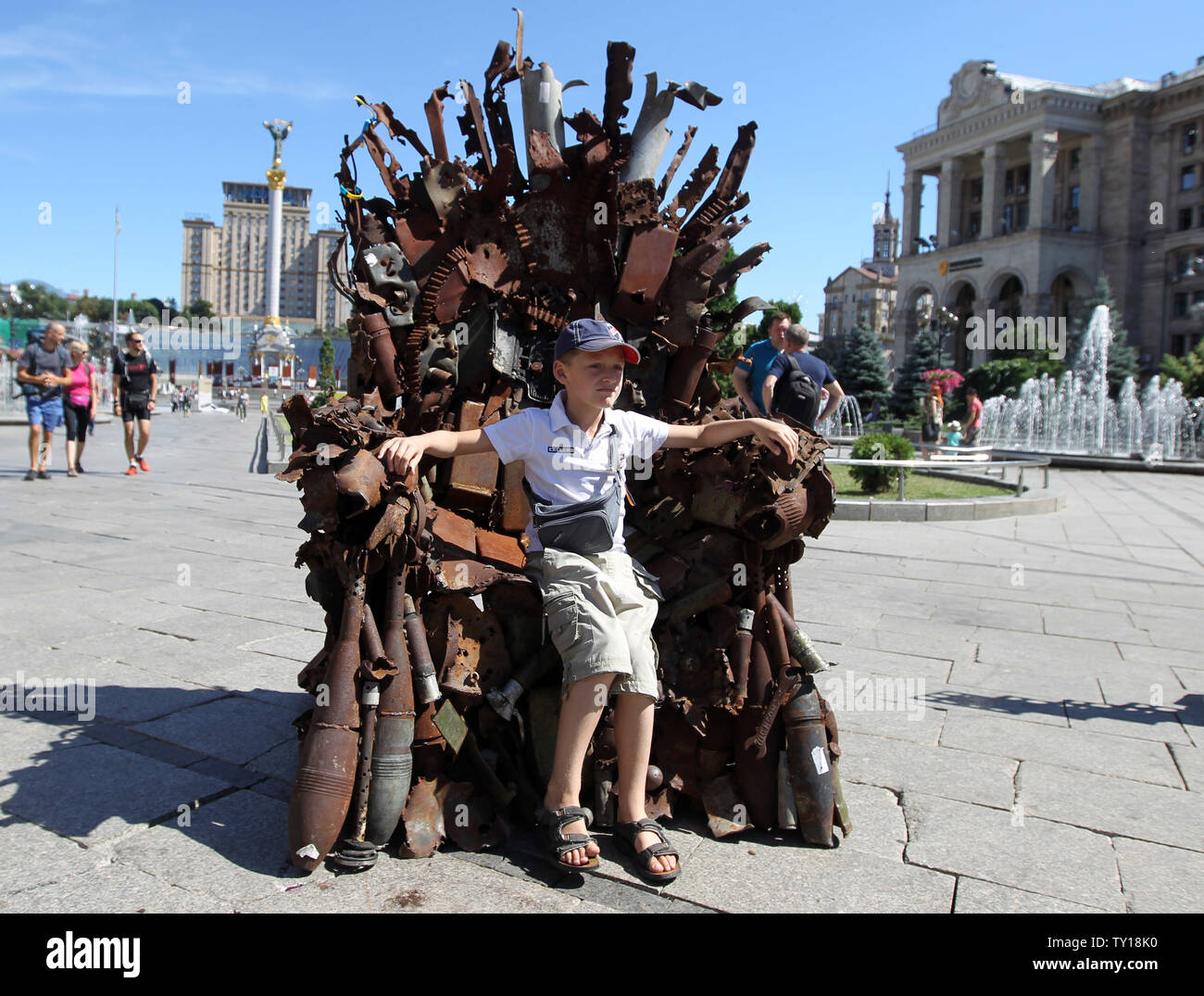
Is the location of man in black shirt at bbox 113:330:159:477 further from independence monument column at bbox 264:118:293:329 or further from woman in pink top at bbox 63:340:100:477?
independence monument column at bbox 264:118:293:329

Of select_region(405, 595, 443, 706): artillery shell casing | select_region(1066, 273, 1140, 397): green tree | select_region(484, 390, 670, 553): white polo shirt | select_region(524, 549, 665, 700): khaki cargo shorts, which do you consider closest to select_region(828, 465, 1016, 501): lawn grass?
select_region(484, 390, 670, 553): white polo shirt

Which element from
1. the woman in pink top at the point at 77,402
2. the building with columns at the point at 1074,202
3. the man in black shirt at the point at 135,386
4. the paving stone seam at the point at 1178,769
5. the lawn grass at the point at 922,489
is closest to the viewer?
the paving stone seam at the point at 1178,769

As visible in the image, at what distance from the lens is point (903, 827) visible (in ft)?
9.30

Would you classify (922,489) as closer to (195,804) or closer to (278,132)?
(195,804)

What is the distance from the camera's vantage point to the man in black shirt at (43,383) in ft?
34.3

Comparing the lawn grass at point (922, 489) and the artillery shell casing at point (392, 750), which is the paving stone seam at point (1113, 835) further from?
the lawn grass at point (922, 489)

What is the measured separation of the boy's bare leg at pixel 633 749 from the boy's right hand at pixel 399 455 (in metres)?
0.89

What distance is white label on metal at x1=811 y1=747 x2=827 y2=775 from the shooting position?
270cm

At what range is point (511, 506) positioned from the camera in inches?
136

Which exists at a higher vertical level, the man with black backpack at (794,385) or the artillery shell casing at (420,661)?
the man with black backpack at (794,385)

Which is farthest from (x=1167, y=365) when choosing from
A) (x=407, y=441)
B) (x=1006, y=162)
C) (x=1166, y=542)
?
(x=407, y=441)
